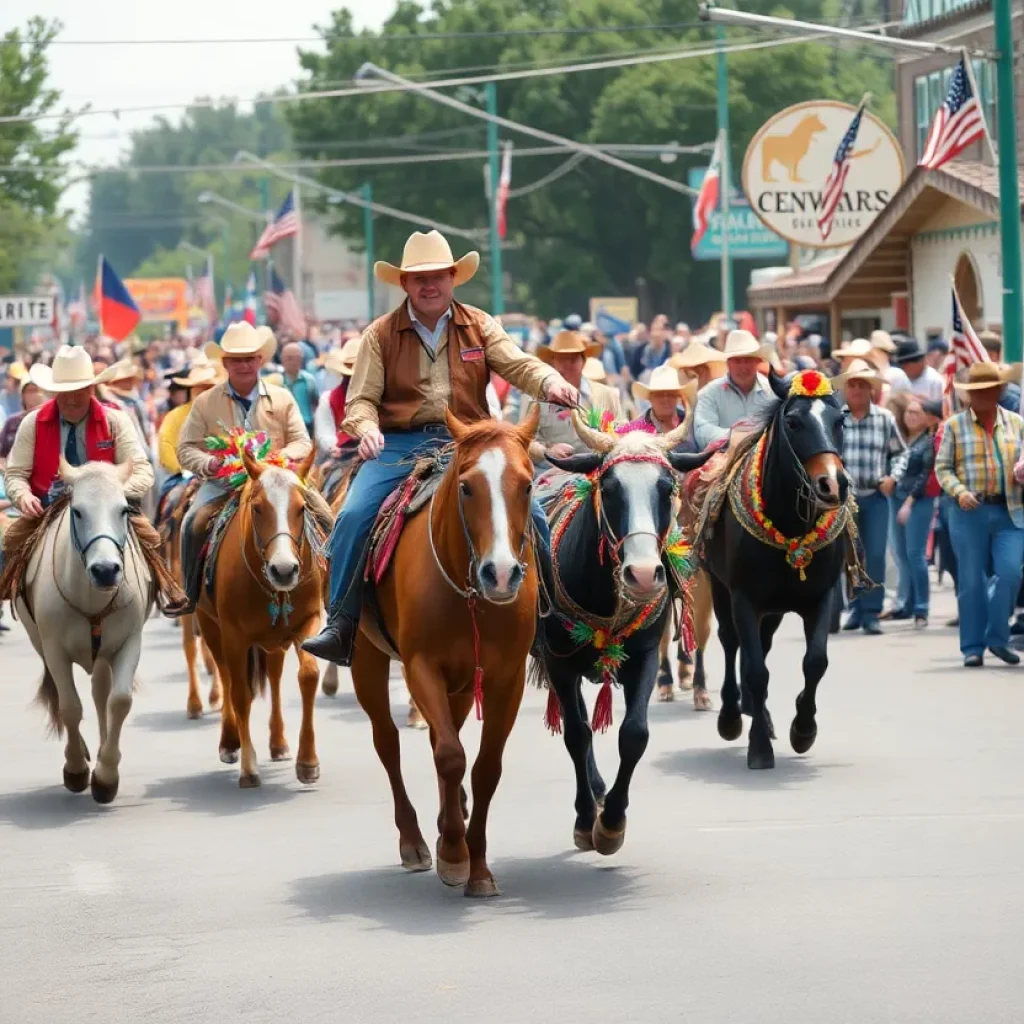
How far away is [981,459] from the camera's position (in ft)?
53.8

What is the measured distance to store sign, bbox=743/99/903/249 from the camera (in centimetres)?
3033

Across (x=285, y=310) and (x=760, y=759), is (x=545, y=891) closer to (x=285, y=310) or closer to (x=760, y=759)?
(x=760, y=759)

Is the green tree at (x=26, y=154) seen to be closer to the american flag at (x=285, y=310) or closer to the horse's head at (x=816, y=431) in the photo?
the american flag at (x=285, y=310)

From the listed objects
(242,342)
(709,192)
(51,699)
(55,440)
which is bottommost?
(51,699)

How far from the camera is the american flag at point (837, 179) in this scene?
29781mm

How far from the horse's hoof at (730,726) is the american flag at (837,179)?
698 inches

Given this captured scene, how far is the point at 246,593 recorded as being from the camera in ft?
40.3

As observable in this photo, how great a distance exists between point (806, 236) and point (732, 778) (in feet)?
65.4

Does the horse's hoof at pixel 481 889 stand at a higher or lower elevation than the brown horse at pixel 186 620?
lower

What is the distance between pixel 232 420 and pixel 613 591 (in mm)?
4349

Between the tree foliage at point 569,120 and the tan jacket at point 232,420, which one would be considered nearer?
the tan jacket at point 232,420

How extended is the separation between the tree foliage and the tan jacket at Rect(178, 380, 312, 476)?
62.1 meters

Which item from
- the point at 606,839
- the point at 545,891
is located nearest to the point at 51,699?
the point at 606,839

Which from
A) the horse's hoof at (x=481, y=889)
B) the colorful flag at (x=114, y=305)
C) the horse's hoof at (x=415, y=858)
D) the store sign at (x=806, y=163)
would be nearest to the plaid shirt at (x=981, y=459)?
the horse's hoof at (x=415, y=858)
